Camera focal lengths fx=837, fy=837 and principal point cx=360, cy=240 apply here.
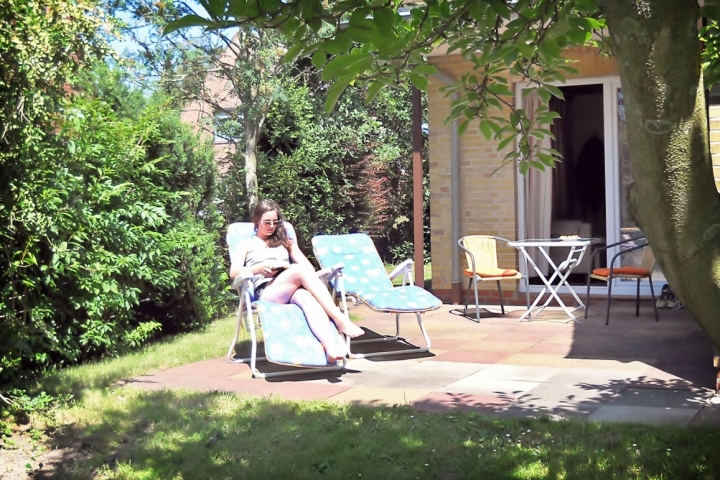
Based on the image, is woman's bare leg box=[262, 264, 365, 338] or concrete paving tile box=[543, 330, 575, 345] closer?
woman's bare leg box=[262, 264, 365, 338]

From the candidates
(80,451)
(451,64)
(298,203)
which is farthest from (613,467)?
(298,203)

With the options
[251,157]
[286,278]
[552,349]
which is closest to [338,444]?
[286,278]

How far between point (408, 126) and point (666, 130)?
16.7 m

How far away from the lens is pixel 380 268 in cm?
717

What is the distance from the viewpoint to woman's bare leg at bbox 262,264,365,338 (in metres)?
6.03

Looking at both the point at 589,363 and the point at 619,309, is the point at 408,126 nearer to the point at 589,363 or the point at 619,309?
the point at 619,309

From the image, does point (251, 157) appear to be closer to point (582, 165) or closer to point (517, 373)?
point (582, 165)

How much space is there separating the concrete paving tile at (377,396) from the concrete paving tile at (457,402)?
0.08m

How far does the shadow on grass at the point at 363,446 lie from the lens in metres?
3.58

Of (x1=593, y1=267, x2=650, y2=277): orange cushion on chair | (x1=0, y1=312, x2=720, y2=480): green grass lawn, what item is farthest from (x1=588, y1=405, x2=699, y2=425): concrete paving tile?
(x1=593, y1=267, x2=650, y2=277): orange cushion on chair

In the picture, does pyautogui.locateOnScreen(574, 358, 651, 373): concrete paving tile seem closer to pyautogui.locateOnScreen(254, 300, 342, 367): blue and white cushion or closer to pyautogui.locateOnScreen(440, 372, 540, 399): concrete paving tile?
pyautogui.locateOnScreen(440, 372, 540, 399): concrete paving tile

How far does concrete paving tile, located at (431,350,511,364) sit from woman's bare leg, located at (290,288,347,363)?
86 cm

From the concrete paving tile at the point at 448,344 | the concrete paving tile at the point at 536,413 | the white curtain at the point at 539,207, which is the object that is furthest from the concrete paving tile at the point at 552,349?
the white curtain at the point at 539,207

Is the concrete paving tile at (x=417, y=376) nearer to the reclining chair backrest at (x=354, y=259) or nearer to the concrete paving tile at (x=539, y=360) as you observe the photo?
the concrete paving tile at (x=539, y=360)
